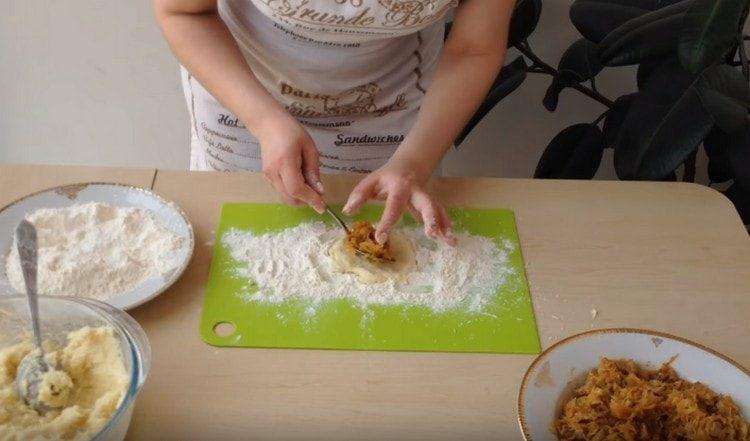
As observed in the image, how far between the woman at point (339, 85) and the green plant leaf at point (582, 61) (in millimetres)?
387

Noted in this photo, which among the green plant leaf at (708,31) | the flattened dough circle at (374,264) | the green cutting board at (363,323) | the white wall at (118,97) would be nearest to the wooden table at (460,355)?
the green cutting board at (363,323)

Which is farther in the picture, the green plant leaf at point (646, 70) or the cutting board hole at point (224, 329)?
the green plant leaf at point (646, 70)

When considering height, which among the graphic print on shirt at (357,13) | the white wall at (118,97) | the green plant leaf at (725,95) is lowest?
the white wall at (118,97)

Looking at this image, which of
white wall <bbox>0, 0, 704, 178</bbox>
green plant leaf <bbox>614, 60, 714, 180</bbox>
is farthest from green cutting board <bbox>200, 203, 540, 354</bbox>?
white wall <bbox>0, 0, 704, 178</bbox>

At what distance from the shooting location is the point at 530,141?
175 centimetres

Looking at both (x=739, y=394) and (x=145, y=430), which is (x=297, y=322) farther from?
(x=739, y=394)

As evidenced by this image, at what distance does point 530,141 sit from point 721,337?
0.99 metres

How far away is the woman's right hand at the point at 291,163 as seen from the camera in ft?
2.97

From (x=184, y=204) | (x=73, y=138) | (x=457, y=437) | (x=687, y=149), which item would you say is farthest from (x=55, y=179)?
(x=687, y=149)

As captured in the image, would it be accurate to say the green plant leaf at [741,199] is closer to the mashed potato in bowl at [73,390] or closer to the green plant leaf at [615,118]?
the green plant leaf at [615,118]

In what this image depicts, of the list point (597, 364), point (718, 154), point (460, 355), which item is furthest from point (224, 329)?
point (718, 154)

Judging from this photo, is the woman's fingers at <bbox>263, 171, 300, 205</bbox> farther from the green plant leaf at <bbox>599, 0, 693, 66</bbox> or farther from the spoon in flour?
the green plant leaf at <bbox>599, 0, 693, 66</bbox>

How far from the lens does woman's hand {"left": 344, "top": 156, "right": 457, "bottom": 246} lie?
0.88 m

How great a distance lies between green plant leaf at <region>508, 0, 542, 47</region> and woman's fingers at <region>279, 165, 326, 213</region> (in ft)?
2.34
